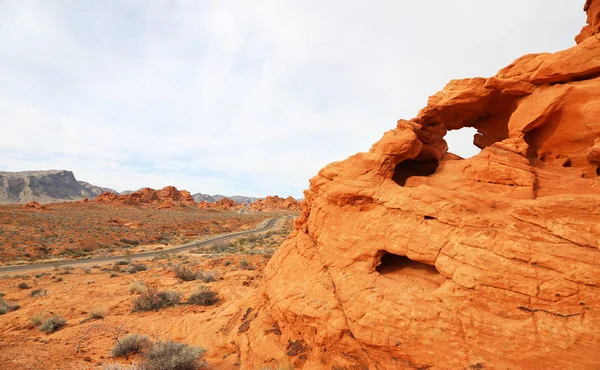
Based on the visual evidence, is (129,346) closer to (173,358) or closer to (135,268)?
(173,358)

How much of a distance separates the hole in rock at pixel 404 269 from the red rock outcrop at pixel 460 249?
0.04 metres

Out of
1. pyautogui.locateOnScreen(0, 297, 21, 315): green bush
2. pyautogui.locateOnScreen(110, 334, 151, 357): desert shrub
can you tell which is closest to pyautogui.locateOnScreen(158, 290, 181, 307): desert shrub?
pyautogui.locateOnScreen(110, 334, 151, 357): desert shrub

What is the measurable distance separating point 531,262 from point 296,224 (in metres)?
6.94

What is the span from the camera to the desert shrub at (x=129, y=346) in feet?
29.4

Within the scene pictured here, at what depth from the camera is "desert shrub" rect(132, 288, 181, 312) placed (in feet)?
44.4

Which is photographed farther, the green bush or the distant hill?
the distant hill

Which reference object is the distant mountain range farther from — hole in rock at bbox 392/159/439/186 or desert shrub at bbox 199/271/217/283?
hole in rock at bbox 392/159/439/186

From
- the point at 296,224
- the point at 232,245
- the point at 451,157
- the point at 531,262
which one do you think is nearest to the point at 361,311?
the point at 531,262

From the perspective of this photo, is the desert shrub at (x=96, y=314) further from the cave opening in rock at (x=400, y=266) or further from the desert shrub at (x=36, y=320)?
the cave opening in rock at (x=400, y=266)

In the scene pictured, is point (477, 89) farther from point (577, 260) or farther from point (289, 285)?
point (289, 285)

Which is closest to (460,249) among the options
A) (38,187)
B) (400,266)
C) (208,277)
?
(400,266)

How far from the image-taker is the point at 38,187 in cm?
15262

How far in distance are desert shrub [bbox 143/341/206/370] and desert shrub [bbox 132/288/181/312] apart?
20.3 ft

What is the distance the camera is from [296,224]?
35.5 ft
